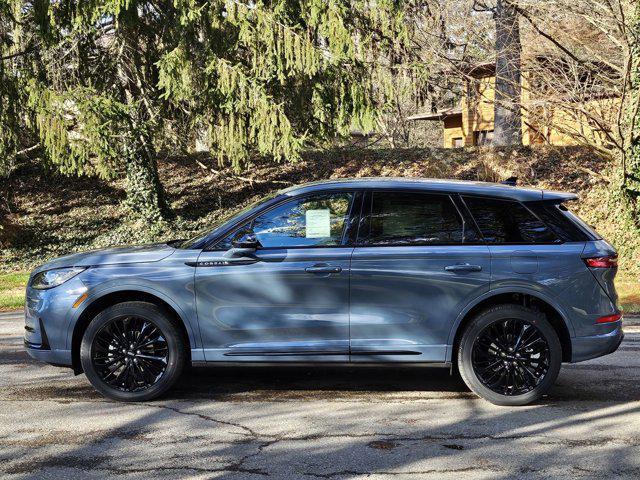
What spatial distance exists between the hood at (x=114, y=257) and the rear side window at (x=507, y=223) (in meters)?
2.59

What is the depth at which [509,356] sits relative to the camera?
625 cm

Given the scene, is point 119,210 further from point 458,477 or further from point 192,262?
point 458,477

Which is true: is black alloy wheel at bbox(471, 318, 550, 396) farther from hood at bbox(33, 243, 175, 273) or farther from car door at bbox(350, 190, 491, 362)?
hood at bbox(33, 243, 175, 273)

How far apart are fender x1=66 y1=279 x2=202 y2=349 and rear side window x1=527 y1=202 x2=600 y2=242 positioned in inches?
117

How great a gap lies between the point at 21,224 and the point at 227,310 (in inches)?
682

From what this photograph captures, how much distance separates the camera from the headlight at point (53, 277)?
6363mm

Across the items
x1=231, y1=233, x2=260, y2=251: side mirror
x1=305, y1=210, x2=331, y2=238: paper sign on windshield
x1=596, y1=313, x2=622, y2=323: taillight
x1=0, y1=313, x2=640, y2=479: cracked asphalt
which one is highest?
x1=305, y1=210, x2=331, y2=238: paper sign on windshield

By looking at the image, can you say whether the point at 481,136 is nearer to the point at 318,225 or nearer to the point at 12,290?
the point at 12,290

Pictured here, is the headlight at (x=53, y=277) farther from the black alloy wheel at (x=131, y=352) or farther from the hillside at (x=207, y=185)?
the hillside at (x=207, y=185)

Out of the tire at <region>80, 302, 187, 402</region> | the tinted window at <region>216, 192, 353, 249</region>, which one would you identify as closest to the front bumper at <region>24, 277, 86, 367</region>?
the tire at <region>80, 302, 187, 402</region>

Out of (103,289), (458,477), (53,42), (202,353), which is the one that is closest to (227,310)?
(202,353)

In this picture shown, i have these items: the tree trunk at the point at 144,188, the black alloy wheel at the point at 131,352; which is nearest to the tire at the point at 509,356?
the black alloy wheel at the point at 131,352

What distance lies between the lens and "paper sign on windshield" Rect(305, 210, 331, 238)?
6.36 meters

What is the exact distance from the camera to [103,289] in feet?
20.6
